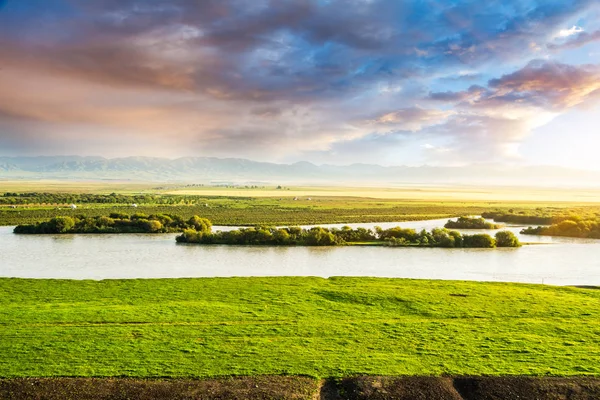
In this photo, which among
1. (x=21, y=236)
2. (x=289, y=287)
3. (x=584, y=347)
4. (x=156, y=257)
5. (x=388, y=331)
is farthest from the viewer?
(x=21, y=236)

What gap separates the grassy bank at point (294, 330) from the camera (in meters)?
15.4

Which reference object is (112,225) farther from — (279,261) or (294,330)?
(294,330)

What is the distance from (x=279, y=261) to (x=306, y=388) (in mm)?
26647

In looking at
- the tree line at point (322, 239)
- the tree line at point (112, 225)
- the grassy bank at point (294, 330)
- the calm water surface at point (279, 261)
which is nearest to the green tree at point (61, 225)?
the tree line at point (112, 225)

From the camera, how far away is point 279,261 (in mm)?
40562

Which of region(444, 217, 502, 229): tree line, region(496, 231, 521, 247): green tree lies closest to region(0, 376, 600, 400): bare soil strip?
region(496, 231, 521, 247): green tree

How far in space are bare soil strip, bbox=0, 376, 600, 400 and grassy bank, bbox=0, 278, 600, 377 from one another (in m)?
0.46

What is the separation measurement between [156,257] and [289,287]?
18.9m

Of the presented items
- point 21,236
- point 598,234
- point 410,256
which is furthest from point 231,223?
point 598,234

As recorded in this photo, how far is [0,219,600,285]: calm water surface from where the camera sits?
34.5 metres

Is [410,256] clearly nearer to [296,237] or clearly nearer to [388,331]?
[296,237]

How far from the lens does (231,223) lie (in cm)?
7200

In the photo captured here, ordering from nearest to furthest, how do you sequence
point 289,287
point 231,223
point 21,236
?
point 289,287 → point 21,236 → point 231,223

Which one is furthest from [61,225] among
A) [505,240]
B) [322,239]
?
[505,240]
